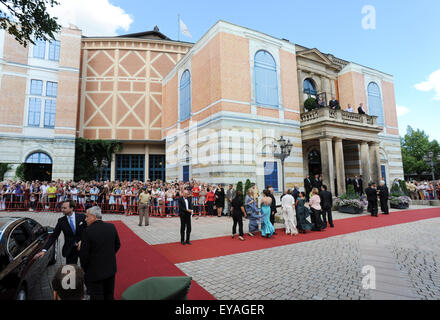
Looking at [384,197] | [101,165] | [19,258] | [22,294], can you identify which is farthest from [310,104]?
[101,165]

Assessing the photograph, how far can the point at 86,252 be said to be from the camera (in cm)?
329

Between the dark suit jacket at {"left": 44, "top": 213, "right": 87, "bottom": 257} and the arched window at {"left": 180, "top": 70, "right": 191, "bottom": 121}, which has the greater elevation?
the arched window at {"left": 180, "top": 70, "right": 191, "bottom": 121}

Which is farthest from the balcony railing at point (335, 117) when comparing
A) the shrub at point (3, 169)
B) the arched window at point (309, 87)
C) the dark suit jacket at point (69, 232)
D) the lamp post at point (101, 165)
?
the shrub at point (3, 169)

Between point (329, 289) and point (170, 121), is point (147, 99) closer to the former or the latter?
point (170, 121)

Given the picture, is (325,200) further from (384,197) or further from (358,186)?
(358,186)

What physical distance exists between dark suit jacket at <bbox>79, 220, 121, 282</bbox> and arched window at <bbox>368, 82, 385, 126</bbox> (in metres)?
26.3

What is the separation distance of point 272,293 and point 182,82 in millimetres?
20178

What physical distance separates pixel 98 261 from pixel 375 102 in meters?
27.9

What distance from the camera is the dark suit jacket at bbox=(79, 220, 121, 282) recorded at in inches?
128

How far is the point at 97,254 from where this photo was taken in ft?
10.8

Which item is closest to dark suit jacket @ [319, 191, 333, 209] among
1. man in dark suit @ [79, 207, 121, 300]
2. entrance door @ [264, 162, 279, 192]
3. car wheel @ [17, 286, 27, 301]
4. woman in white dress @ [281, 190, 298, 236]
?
woman in white dress @ [281, 190, 298, 236]

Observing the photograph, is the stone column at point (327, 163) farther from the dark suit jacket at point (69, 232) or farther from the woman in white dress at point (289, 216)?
the dark suit jacket at point (69, 232)

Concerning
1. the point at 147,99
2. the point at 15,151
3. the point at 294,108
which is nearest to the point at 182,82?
the point at 147,99

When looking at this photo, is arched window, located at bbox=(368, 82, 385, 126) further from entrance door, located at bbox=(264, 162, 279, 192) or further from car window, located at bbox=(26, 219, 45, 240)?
car window, located at bbox=(26, 219, 45, 240)
